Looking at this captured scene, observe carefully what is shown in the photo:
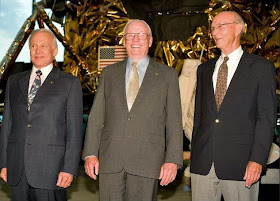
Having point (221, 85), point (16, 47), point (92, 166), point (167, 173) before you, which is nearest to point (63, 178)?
point (92, 166)

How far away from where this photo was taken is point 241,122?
90.6 inches

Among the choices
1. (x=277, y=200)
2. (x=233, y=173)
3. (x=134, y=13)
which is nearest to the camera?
(x=233, y=173)

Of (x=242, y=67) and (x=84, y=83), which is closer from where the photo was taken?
(x=242, y=67)

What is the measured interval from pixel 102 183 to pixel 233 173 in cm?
64

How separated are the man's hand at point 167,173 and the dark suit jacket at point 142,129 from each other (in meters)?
0.03

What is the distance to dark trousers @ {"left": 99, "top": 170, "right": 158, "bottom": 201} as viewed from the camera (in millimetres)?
2252

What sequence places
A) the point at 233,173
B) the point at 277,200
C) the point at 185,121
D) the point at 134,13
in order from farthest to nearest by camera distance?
the point at 134,13, the point at 185,121, the point at 277,200, the point at 233,173

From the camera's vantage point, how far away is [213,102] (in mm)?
2357

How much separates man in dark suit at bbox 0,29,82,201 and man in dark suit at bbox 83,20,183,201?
116mm

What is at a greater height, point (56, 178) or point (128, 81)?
point (128, 81)

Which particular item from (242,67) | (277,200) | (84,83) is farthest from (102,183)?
(84,83)

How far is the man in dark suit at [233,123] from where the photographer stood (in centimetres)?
224

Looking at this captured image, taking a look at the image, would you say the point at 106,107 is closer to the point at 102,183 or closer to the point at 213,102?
the point at 102,183

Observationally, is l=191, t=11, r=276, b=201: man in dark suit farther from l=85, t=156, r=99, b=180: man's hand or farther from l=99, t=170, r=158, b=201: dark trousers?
l=85, t=156, r=99, b=180: man's hand
